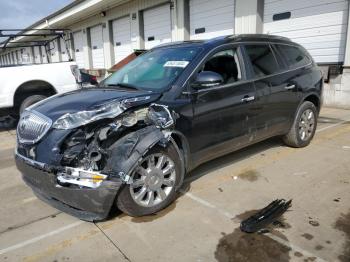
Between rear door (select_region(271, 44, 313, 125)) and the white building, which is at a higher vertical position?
the white building

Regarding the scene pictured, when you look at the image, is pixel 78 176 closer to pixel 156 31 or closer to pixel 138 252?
pixel 138 252

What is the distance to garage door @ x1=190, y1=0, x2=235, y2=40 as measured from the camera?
11.6m

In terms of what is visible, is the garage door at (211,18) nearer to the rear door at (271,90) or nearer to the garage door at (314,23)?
the garage door at (314,23)

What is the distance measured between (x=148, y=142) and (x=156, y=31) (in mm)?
12996

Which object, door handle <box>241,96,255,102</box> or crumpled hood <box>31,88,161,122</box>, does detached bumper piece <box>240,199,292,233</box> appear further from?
crumpled hood <box>31,88,161,122</box>

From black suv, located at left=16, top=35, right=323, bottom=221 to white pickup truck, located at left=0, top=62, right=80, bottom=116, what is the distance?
416 centimetres

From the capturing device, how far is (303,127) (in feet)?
18.1

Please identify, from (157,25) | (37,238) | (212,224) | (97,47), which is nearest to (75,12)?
(97,47)

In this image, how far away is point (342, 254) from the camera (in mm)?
2727

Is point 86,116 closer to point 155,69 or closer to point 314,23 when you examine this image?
point 155,69

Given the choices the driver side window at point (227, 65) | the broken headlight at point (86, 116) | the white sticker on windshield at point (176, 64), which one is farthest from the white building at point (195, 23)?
the broken headlight at point (86, 116)

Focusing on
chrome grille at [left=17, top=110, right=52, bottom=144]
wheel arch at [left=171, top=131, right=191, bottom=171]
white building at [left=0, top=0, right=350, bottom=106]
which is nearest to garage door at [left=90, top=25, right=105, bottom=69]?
white building at [left=0, top=0, right=350, bottom=106]

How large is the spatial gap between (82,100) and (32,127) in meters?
0.57

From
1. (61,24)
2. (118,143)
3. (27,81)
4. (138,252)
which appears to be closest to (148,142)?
(118,143)
